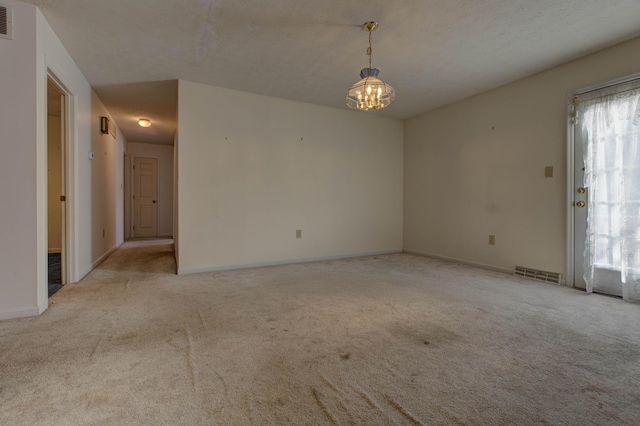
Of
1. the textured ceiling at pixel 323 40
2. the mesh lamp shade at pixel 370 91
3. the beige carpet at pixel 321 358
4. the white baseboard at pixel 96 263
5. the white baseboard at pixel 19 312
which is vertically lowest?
the beige carpet at pixel 321 358

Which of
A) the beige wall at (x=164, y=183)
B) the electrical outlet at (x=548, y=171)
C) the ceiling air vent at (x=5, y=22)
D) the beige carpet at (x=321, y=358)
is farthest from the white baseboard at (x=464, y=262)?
the beige wall at (x=164, y=183)

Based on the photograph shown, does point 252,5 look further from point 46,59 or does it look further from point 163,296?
point 163,296

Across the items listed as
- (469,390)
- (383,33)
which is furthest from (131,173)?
(469,390)

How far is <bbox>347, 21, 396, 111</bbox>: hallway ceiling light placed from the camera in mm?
2543

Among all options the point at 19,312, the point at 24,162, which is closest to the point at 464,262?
the point at 19,312

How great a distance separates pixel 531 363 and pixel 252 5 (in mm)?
3036

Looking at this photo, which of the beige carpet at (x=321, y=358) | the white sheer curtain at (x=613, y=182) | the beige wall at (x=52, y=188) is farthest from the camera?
the beige wall at (x=52, y=188)

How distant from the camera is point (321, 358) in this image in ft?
5.64

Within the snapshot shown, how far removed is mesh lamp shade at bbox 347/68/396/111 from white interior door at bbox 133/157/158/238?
690 cm

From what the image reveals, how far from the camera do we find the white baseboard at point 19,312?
226 cm

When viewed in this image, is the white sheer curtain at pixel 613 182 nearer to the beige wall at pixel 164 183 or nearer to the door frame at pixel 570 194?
the door frame at pixel 570 194

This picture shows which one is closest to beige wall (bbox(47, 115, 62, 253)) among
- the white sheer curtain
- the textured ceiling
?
the textured ceiling

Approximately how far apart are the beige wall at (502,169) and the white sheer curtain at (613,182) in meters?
0.22

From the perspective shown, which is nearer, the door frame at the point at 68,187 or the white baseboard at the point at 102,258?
the door frame at the point at 68,187
